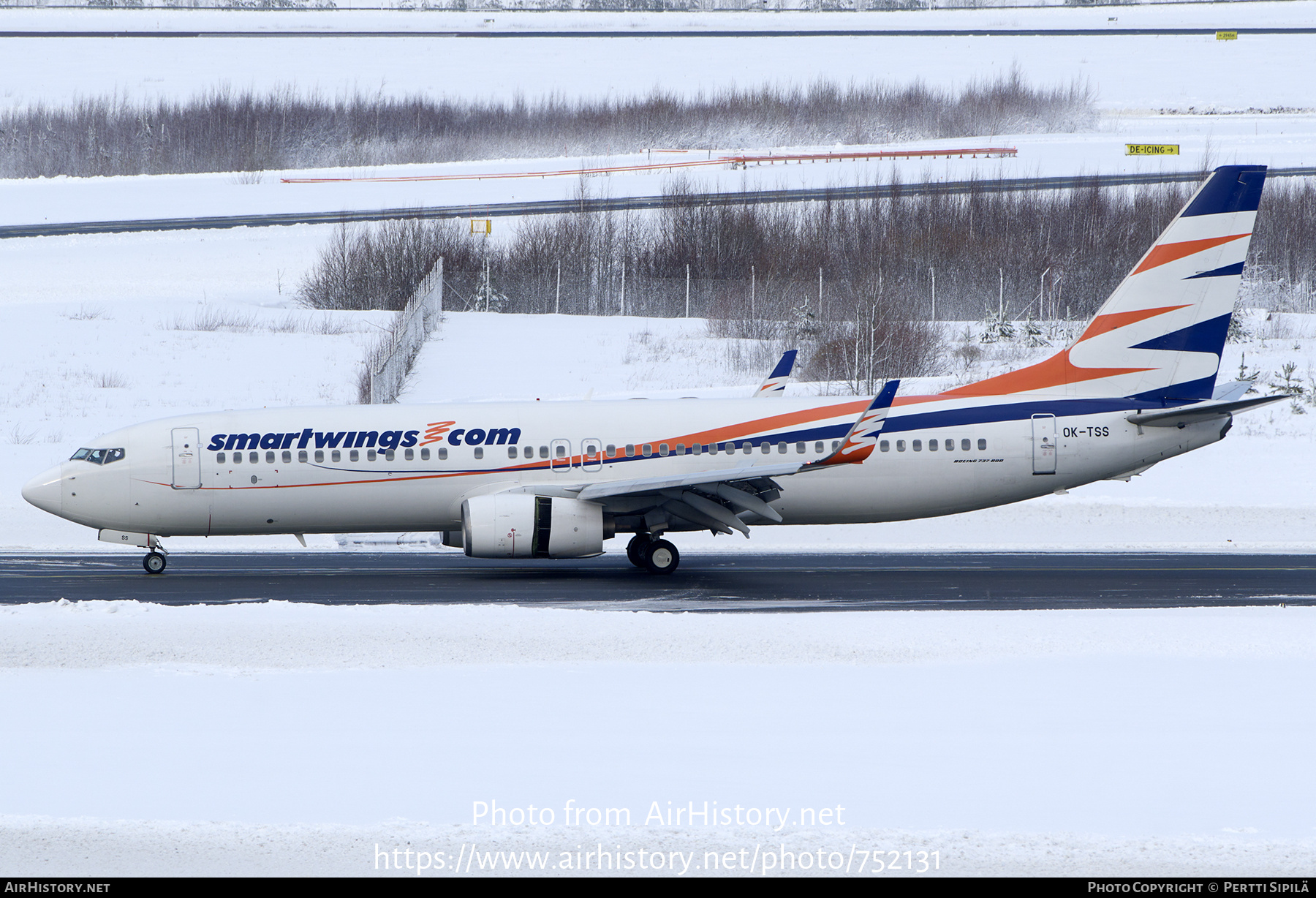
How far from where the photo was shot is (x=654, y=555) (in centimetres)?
2478

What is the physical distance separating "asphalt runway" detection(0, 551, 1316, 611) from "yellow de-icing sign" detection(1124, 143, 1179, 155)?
56.1 meters

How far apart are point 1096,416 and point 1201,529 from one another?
5.95m

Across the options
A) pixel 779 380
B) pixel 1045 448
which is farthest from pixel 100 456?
pixel 1045 448

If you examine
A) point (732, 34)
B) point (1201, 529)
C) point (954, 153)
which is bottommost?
point (1201, 529)

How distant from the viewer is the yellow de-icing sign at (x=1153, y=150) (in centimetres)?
7631

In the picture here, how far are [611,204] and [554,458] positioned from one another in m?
42.4

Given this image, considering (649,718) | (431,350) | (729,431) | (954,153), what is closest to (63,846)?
(649,718)

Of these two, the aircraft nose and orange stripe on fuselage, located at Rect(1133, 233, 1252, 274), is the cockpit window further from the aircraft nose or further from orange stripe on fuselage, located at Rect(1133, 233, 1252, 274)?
orange stripe on fuselage, located at Rect(1133, 233, 1252, 274)

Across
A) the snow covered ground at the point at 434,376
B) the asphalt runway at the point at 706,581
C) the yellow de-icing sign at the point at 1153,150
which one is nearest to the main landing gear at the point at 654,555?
the asphalt runway at the point at 706,581

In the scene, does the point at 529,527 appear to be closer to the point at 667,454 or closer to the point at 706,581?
the point at 667,454

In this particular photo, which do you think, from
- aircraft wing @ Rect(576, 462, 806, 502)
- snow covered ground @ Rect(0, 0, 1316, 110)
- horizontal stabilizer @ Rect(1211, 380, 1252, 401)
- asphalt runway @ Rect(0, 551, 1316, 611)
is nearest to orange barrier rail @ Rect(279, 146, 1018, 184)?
snow covered ground @ Rect(0, 0, 1316, 110)

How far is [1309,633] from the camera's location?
16453 mm

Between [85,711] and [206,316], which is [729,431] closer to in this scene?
[85,711]

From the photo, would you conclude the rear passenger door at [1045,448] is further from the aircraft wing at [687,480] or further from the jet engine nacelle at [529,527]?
the jet engine nacelle at [529,527]
